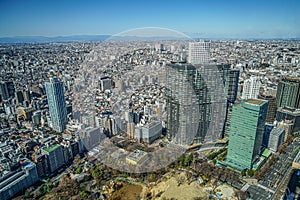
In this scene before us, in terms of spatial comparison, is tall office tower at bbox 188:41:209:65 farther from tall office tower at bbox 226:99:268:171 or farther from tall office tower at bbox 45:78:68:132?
tall office tower at bbox 45:78:68:132

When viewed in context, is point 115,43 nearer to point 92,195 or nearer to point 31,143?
point 92,195

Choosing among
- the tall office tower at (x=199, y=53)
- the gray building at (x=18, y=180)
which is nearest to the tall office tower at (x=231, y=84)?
the tall office tower at (x=199, y=53)

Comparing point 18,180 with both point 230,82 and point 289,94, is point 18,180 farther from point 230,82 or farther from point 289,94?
point 289,94

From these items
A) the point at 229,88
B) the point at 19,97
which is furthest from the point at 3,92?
the point at 229,88

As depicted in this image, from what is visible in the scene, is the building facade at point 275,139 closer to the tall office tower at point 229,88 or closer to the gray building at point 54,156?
the tall office tower at point 229,88

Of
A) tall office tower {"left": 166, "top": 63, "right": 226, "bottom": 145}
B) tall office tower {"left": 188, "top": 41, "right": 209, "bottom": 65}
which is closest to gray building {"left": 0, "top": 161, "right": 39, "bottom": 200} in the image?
tall office tower {"left": 166, "top": 63, "right": 226, "bottom": 145}
